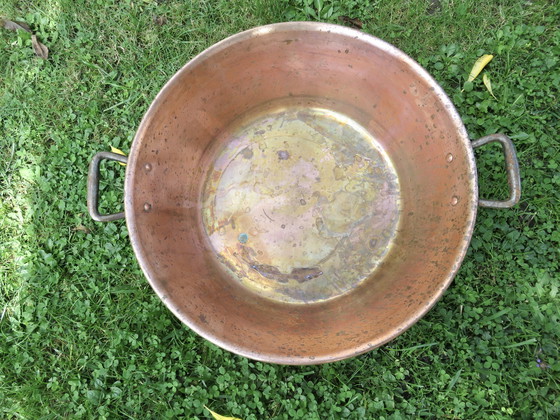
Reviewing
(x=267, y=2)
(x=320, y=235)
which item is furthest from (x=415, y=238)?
(x=267, y=2)

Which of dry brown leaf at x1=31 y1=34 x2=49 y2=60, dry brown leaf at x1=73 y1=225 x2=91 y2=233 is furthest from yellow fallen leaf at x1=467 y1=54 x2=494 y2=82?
dry brown leaf at x1=31 y1=34 x2=49 y2=60

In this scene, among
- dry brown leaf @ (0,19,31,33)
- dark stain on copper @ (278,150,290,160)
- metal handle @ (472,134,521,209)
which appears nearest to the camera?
metal handle @ (472,134,521,209)

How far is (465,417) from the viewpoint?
146 cm

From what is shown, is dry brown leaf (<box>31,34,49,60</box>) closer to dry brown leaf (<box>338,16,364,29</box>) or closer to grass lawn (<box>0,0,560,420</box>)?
grass lawn (<box>0,0,560,420</box>)

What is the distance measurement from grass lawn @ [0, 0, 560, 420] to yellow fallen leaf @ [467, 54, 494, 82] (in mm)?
28

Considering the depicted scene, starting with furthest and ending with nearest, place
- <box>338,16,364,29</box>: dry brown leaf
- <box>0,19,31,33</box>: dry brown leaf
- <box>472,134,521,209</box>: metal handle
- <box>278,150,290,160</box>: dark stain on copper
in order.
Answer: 1. <box>0,19,31,33</box>: dry brown leaf
2. <box>338,16,364,29</box>: dry brown leaf
3. <box>278,150,290,160</box>: dark stain on copper
4. <box>472,134,521,209</box>: metal handle

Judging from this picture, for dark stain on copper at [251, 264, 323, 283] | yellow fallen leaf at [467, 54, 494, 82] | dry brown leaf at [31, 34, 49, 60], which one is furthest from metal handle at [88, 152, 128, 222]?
yellow fallen leaf at [467, 54, 494, 82]

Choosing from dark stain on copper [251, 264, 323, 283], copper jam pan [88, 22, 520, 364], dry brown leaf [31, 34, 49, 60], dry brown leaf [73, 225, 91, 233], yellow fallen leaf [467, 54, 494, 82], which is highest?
dry brown leaf [31, 34, 49, 60]

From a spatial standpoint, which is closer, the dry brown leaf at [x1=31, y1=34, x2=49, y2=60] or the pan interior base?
the pan interior base

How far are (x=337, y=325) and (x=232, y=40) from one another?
1015mm

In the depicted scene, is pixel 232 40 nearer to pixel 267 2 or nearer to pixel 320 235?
pixel 267 2

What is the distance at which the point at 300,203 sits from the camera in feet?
5.26

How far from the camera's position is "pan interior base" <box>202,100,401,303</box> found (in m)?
1.56

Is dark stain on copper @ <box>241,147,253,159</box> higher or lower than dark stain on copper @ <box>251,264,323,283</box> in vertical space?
higher
